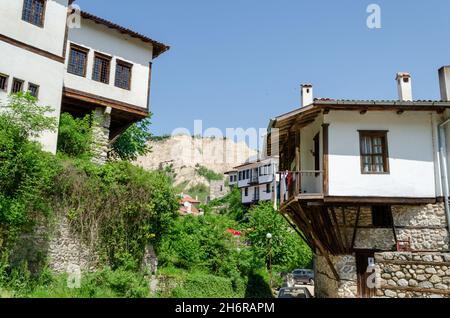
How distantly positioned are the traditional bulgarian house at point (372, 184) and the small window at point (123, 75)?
A: 8.53 meters

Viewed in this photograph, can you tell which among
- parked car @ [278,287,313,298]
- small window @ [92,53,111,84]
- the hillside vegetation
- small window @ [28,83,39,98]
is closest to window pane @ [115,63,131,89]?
small window @ [92,53,111,84]

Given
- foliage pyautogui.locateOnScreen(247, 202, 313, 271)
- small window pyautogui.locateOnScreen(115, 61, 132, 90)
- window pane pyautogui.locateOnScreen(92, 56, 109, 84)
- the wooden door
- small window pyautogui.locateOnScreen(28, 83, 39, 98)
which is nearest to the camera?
the wooden door

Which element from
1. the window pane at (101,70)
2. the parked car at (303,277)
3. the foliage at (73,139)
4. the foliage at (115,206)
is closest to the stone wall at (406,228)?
the foliage at (115,206)

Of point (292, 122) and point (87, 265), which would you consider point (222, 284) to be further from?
point (292, 122)

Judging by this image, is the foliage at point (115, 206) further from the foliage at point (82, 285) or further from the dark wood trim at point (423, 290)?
the dark wood trim at point (423, 290)

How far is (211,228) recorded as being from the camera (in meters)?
20.0

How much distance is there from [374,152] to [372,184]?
107cm

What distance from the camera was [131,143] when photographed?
25.0 m

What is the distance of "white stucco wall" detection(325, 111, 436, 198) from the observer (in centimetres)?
1198

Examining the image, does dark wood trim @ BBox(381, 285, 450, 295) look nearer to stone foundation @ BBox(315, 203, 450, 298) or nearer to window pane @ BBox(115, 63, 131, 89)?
stone foundation @ BBox(315, 203, 450, 298)

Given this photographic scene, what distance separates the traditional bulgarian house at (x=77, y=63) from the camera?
1355 cm

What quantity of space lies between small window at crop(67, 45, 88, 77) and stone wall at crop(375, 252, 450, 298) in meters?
13.9

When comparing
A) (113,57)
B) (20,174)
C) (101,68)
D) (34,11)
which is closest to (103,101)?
(101,68)

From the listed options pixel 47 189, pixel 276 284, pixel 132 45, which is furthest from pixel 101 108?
pixel 276 284
